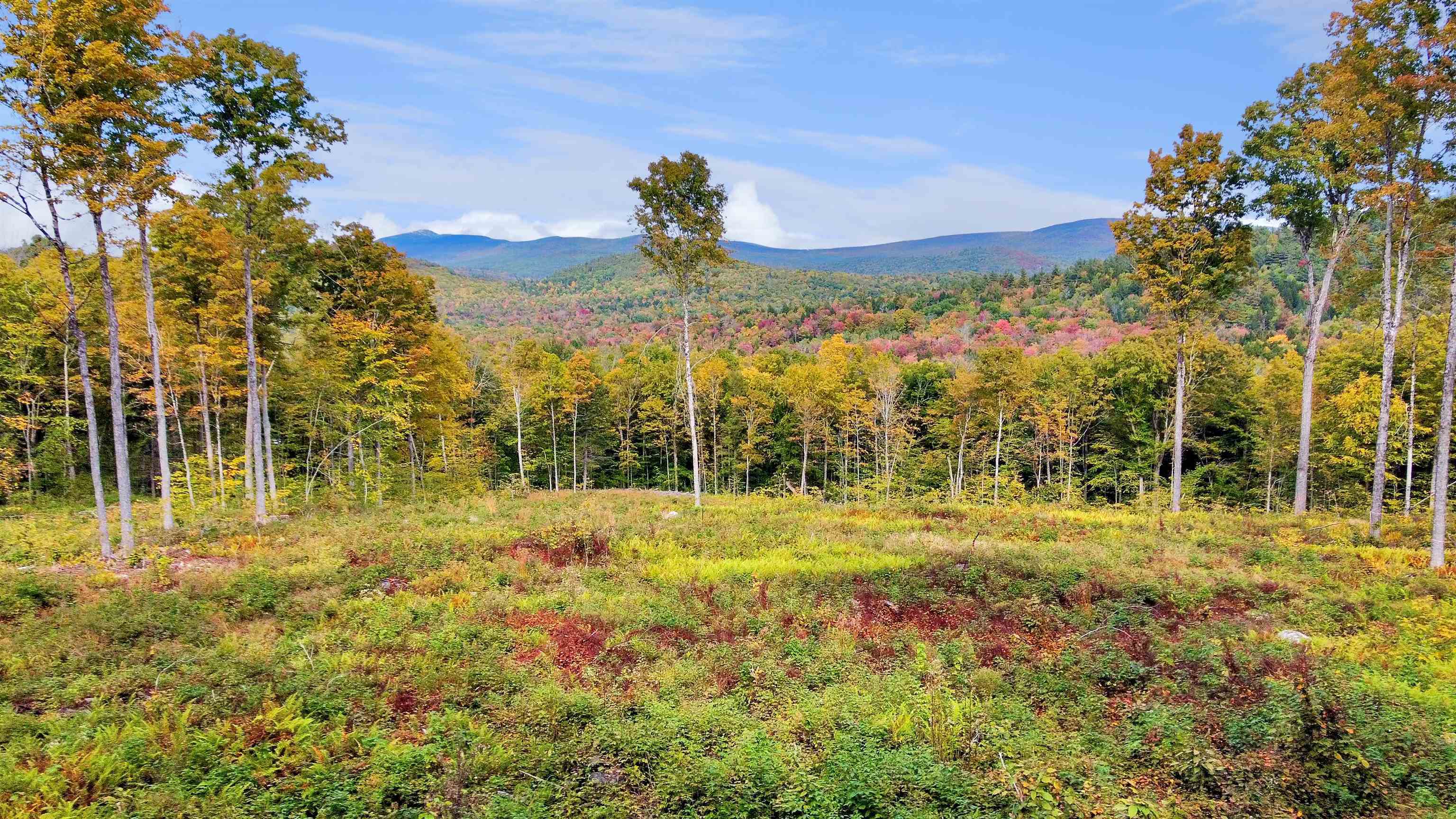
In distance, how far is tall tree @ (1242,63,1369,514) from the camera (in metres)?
17.8

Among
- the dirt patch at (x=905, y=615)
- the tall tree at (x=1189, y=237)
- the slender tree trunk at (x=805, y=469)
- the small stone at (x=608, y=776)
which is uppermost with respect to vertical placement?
the tall tree at (x=1189, y=237)

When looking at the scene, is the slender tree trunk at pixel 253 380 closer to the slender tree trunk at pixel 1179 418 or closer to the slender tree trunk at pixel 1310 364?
the slender tree trunk at pixel 1179 418

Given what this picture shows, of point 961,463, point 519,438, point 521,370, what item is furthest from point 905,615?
point 521,370

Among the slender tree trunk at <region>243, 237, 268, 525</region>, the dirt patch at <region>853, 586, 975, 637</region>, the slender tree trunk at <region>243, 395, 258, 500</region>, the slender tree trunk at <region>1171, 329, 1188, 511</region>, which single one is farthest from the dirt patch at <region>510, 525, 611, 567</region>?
the slender tree trunk at <region>1171, 329, 1188, 511</region>

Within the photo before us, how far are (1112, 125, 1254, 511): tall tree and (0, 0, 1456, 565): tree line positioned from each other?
84mm

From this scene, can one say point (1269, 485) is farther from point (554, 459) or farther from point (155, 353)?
point (155, 353)

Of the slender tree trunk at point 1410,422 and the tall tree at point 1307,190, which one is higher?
the tall tree at point 1307,190

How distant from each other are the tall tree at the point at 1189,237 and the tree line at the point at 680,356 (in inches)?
3.3

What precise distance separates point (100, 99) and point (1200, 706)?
70.9 feet

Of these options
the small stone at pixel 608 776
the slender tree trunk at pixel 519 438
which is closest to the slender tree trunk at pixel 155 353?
the small stone at pixel 608 776

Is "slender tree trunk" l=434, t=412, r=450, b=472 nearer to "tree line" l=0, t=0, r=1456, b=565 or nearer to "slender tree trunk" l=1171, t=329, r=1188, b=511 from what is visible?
"tree line" l=0, t=0, r=1456, b=565

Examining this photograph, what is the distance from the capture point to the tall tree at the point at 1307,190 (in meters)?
17.8

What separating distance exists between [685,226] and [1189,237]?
702 inches

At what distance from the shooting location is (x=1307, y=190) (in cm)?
1892
